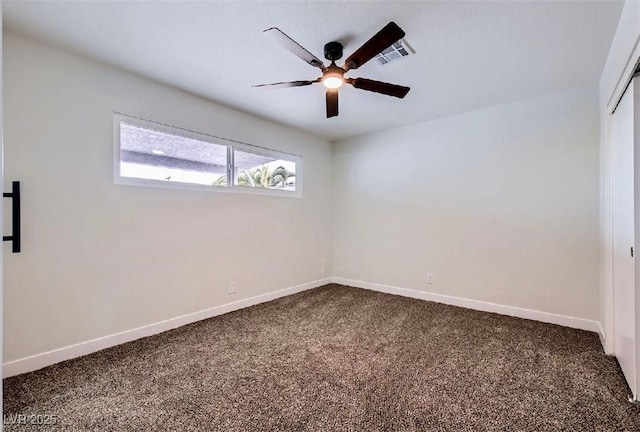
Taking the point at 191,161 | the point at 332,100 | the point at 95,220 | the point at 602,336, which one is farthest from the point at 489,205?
the point at 95,220

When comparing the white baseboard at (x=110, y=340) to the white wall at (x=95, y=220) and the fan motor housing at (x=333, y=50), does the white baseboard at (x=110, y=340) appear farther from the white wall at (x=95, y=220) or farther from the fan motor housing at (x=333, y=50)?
the fan motor housing at (x=333, y=50)

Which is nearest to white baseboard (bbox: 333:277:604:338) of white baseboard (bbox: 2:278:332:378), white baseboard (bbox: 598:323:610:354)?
white baseboard (bbox: 598:323:610:354)

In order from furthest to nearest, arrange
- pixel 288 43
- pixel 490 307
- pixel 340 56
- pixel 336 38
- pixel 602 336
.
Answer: pixel 490 307
pixel 602 336
pixel 340 56
pixel 336 38
pixel 288 43

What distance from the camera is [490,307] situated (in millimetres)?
3711

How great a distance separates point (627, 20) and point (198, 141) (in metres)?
3.56

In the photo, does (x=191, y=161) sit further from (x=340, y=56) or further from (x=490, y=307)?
(x=490, y=307)

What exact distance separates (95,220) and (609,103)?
13.9 feet

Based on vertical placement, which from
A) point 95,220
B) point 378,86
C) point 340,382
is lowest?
point 340,382

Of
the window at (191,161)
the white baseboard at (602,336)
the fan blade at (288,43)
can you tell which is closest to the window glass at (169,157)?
the window at (191,161)

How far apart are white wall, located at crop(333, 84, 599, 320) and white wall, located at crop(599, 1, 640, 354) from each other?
0.22m

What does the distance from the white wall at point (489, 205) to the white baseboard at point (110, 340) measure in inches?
75.1

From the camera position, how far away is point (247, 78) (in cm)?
303

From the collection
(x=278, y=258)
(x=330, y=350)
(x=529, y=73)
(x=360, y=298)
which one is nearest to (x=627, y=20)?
(x=529, y=73)

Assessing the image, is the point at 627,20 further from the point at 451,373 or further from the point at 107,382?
the point at 107,382
